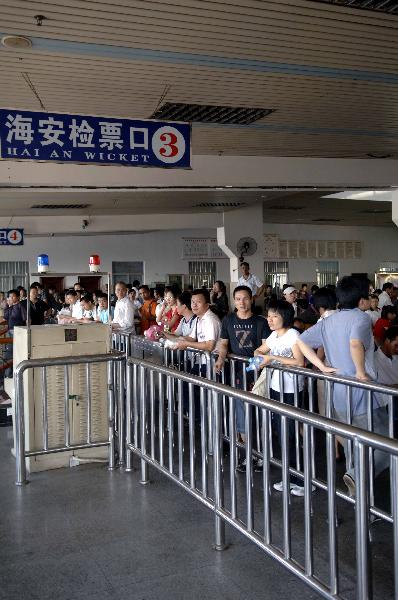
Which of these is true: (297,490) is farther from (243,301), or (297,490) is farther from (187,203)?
(187,203)

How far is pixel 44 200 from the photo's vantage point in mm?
12195

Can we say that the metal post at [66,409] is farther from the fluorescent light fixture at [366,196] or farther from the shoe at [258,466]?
the fluorescent light fixture at [366,196]

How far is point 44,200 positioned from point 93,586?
411 inches

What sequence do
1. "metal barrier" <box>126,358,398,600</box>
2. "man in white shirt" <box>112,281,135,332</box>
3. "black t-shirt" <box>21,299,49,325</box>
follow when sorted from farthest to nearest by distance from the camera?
"black t-shirt" <box>21,299,49,325</box>
"man in white shirt" <box>112,281,135,332</box>
"metal barrier" <box>126,358,398,600</box>

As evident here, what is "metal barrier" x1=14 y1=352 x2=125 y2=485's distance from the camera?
409 centimetres

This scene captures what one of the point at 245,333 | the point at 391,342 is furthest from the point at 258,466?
the point at 391,342

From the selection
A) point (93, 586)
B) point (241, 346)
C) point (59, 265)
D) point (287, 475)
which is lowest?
point (93, 586)

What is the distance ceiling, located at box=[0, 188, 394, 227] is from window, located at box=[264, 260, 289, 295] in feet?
8.99

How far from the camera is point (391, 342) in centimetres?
517

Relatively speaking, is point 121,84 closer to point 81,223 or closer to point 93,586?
point 93,586

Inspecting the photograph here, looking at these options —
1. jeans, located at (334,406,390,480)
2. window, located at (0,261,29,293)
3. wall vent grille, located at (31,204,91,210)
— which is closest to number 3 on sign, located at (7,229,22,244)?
wall vent grille, located at (31,204,91,210)

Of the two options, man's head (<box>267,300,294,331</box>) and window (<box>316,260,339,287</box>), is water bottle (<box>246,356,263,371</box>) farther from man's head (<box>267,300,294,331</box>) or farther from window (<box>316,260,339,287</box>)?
window (<box>316,260,339,287</box>)

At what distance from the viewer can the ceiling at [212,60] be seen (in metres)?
4.01

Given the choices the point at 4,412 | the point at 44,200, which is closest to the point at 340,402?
the point at 4,412
